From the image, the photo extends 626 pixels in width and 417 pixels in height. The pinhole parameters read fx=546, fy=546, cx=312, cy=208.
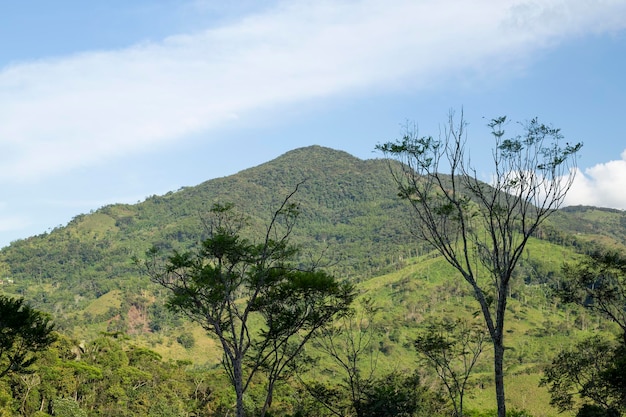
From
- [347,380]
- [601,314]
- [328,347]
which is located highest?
[601,314]

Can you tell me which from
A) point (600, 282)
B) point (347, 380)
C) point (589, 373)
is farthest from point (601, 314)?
point (347, 380)

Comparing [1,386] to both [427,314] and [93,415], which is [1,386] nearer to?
[93,415]

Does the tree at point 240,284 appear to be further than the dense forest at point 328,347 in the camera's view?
No

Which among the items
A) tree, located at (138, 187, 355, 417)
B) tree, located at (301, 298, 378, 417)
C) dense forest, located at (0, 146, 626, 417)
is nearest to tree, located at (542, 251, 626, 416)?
dense forest, located at (0, 146, 626, 417)

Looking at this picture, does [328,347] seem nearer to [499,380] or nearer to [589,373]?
[589,373]

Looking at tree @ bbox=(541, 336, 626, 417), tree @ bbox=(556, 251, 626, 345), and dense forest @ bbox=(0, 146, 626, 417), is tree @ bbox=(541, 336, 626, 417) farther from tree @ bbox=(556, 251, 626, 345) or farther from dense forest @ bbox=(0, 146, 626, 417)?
tree @ bbox=(556, 251, 626, 345)

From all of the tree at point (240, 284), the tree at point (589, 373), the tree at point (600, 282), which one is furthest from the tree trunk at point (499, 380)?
the tree at point (589, 373)

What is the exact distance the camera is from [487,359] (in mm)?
118875

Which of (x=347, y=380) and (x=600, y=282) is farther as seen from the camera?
(x=347, y=380)

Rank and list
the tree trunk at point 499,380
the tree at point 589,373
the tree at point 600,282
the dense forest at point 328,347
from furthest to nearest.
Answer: the dense forest at point 328,347
the tree at point 589,373
the tree at point 600,282
the tree trunk at point 499,380

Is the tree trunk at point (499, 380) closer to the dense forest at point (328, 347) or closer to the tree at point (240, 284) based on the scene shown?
the dense forest at point (328, 347)

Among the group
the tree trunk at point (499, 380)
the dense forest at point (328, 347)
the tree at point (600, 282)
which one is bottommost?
the dense forest at point (328, 347)

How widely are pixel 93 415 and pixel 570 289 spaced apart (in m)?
34.1

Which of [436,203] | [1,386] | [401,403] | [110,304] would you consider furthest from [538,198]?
[110,304]
